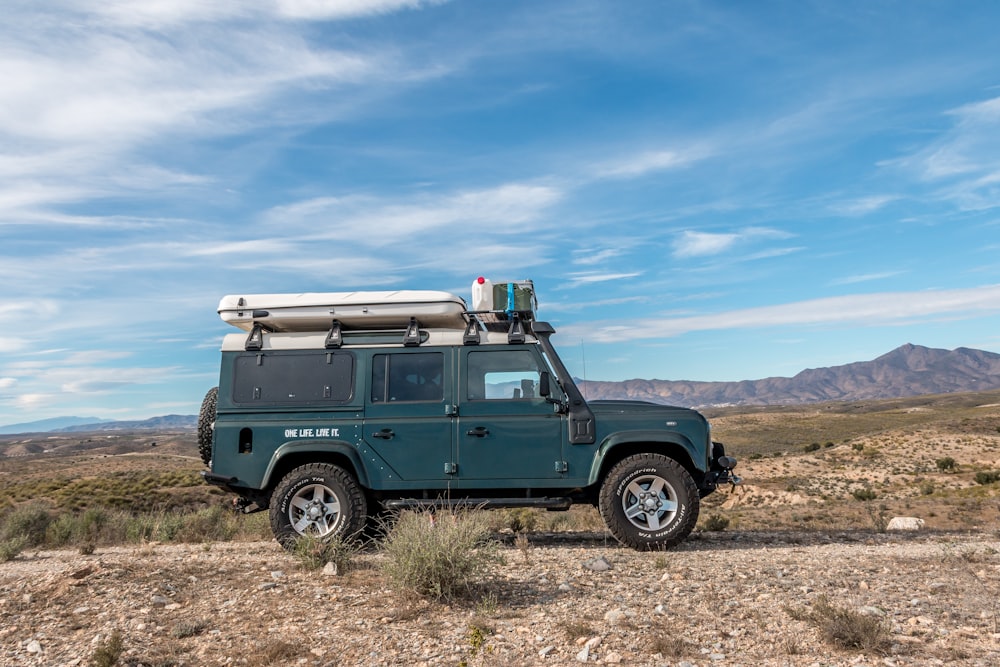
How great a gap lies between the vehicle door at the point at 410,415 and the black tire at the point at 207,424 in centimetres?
176

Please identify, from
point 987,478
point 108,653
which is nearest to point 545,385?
point 108,653

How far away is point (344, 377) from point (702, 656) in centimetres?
485

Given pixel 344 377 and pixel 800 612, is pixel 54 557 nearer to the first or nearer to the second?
pixel 344 377

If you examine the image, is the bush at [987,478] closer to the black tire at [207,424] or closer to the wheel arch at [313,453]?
the wheel arch at [313,453]

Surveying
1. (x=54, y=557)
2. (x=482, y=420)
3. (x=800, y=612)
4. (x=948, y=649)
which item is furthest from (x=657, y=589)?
(x=54, y=557)

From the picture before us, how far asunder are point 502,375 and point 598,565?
2.30m

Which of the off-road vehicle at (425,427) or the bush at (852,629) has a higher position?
the off-road vehicle at (425,427)

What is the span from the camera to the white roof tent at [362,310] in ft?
26.6

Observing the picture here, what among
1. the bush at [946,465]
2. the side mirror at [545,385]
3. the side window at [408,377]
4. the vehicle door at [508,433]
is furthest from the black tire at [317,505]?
the bush at [946,465]

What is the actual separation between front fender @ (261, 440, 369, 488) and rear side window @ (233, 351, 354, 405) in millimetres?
458

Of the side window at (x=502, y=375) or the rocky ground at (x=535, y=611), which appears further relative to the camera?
the side window at (x=502, y=375)

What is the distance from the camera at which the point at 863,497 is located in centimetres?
2525

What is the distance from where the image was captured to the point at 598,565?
6855 millimetres

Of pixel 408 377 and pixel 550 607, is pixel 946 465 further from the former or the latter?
pixel 550 607
